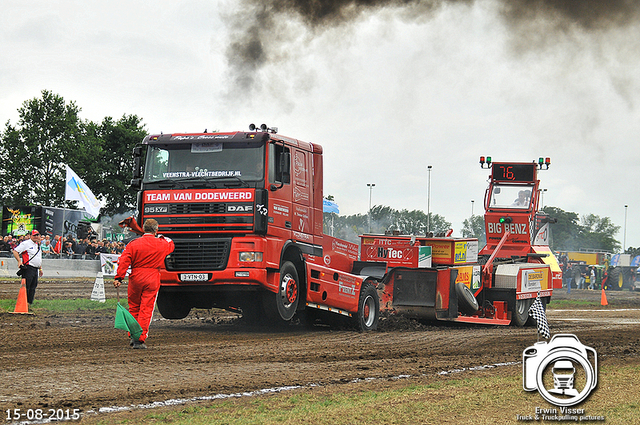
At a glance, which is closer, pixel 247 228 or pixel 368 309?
pixel 247 228

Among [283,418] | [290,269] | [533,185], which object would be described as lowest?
[283,418]

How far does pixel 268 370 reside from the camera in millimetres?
8883

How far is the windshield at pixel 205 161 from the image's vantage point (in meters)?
12.3

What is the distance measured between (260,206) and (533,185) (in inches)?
377

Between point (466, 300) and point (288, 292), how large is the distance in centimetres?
485

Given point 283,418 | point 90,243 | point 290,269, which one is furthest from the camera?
point 90,243

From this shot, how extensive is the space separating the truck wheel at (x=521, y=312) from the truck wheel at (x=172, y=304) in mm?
7447

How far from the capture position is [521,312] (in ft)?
56.6

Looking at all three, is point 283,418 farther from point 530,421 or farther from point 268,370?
point 268,370

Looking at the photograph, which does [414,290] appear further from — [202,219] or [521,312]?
[202,219]

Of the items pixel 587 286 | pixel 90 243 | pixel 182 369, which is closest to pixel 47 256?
pixel 90 243

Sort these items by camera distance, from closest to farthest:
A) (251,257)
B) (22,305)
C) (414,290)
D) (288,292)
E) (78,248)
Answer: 1. (251,257)
2. (288,292)
3. (22,305)
4. (414,290)
5. (78,248)

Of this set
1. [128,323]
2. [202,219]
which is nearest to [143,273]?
[128,323]

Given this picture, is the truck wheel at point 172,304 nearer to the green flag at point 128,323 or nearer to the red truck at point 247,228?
the red truck at point 247,228
